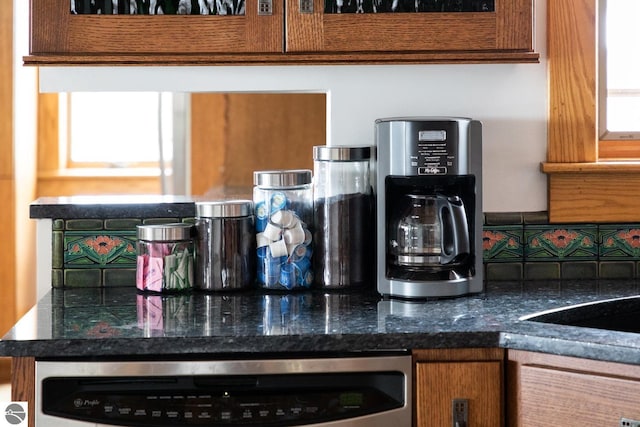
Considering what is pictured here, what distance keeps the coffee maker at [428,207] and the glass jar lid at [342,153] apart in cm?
9

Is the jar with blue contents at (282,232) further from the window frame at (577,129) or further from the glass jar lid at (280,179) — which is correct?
the window frame at (577,129)

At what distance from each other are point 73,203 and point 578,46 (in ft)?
4.25

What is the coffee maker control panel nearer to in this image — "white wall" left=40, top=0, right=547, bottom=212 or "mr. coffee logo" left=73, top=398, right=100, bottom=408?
"white wall" left=40, top=0, right=547, bottom=212

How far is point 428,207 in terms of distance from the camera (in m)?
2.12

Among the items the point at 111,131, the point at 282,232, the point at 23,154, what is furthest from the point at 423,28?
the point at 111,131

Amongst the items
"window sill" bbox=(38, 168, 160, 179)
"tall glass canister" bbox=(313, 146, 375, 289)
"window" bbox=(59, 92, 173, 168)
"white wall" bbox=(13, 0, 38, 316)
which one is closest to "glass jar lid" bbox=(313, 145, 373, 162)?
"tall glass canister" bbox=(313, 146, 375, 289)

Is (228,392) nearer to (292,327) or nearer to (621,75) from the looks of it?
(292,327)

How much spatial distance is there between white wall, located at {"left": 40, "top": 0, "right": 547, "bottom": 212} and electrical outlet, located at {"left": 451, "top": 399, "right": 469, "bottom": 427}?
72 centimetres

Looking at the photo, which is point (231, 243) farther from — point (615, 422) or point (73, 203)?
point (615, 422)

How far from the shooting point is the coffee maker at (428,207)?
2104 mm

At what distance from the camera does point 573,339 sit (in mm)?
1700

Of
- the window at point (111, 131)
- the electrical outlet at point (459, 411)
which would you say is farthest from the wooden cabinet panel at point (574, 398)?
the window at point (111, 131)

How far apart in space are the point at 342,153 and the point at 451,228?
307mm

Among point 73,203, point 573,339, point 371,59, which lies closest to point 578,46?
point 371,59
